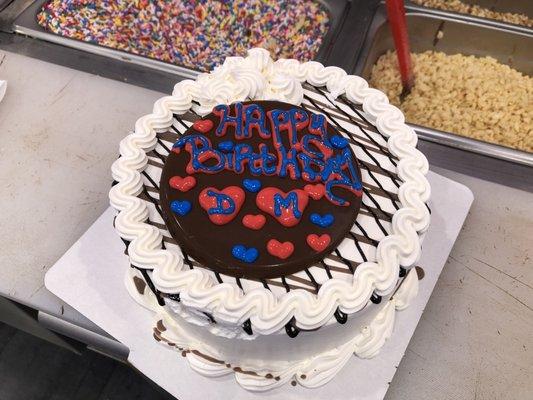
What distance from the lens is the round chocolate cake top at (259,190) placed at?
3.63 ft

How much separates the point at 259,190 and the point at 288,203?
8 cm

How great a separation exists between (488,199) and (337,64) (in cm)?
72

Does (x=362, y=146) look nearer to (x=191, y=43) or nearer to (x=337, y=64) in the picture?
(x=337, y=64)

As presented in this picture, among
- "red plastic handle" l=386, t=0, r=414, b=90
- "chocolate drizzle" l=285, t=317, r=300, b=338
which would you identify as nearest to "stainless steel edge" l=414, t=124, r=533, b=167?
"red plastic handle" l=386, t=0, r=414, b=90

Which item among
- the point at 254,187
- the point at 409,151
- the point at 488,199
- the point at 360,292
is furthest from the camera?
the point at 488,199

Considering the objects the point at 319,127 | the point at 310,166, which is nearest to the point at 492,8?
the point at 319,127

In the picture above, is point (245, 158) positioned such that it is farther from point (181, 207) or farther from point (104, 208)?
point (104, 208)

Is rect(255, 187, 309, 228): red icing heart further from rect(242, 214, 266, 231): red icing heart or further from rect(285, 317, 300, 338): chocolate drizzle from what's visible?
rect(285, 317, 300, 338): chocolate drizzle

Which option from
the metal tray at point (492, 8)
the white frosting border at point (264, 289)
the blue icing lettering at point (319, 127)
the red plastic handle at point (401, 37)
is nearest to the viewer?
the white frosting border at point (264, 289)

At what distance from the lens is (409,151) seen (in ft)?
4.25

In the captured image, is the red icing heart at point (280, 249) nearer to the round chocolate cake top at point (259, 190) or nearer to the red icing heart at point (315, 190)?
the round chocolate cake top at point (259, 190)

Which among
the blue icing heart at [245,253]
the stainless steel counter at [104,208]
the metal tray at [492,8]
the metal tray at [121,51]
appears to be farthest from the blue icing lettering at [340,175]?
the metal tray at [492,8]

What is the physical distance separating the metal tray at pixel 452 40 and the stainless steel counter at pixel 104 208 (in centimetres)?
57

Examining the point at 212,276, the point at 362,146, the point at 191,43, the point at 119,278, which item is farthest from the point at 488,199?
the point at 191,43
